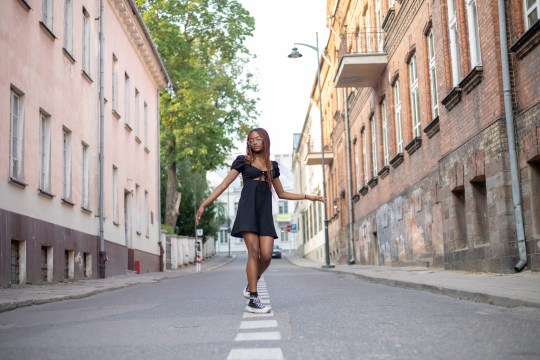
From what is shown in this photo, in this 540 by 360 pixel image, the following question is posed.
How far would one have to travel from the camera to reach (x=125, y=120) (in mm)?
28281

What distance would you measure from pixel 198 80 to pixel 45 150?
22.6 metres

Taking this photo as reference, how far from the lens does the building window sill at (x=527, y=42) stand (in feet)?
40.2

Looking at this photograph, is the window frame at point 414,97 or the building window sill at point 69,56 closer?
the building window sill at point 69,56

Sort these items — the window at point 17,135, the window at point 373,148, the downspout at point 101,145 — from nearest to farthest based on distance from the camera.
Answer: the window at point 17,135 < the downspout at point 101,145 < the window at point 373,148

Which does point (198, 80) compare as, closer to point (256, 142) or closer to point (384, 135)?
point (384, 135)

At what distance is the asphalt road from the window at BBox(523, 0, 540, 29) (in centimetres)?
544

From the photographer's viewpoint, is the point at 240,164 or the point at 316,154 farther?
the point at 316,154

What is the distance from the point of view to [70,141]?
65.6 feet

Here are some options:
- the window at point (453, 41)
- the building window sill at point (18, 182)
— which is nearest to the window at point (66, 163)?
the building window sill at point (18, 182)

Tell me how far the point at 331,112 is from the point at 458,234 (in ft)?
97.0

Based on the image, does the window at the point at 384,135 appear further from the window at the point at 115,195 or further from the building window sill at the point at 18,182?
the building window sill at the point at 18,182

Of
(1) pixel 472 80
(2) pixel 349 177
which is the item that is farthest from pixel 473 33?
(2) pixel 349 177

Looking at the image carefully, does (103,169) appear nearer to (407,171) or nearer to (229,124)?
(407,171)

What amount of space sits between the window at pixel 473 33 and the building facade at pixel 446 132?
0.03m
